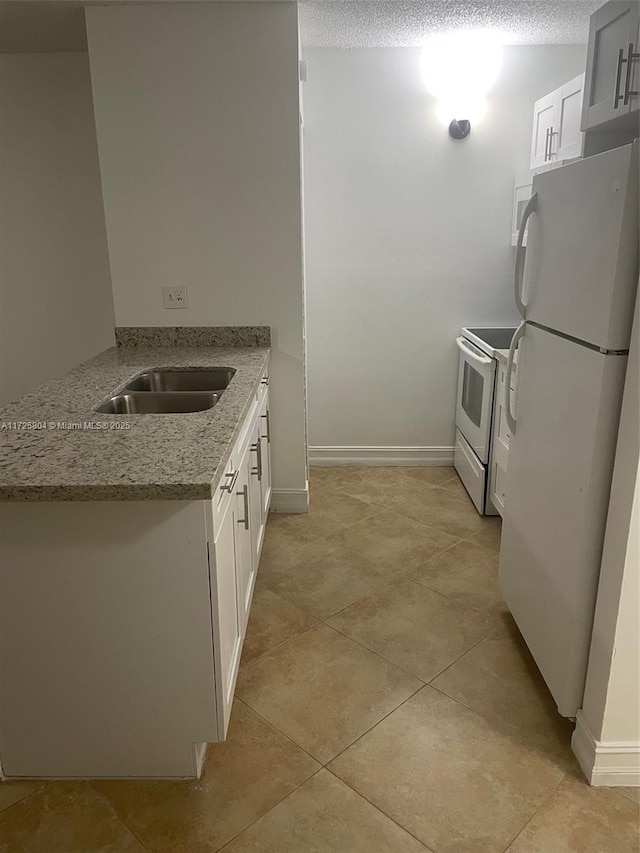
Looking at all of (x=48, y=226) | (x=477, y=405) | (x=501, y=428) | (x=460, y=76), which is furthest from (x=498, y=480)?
(x=48, y=226)

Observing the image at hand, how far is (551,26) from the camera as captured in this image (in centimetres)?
315

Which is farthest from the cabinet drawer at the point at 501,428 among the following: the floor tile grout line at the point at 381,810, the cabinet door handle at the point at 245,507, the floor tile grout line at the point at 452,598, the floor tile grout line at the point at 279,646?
the floor tile grout line at the point at 381,810

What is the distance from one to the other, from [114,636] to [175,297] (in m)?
1.91

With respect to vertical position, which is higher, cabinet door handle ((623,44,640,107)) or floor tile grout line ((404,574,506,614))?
cabinet door handle ((623,44,640,107))

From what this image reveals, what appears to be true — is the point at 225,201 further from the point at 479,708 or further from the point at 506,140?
the point at 479,708

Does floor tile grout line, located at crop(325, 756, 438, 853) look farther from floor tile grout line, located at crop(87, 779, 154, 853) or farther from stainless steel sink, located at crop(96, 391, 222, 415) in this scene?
stainless steel sink, located at crop(96, 391, 222, 415)

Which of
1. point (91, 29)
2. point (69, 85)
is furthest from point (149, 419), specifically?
point (69, 85)

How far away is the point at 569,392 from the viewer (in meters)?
1.82

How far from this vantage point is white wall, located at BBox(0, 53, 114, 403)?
3.26m

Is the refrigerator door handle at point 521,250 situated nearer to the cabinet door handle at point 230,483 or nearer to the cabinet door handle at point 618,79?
the cabinet door handle at point 618,79

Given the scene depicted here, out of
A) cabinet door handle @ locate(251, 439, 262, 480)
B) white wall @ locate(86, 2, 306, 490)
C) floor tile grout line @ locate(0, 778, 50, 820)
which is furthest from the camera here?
white wall @ locate(86, 2, 306, 490)

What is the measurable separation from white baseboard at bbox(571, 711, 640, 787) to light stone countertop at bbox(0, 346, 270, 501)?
4.24 feet

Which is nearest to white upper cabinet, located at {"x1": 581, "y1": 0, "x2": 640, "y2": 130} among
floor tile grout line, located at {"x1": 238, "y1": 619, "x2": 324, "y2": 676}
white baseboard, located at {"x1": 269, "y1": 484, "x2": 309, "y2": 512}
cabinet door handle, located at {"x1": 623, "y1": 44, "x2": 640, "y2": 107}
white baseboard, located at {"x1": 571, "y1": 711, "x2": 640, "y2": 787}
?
cabinet door handle, located at {"x1": 623, "y1": 44, "x2": 640, "y2": 107}

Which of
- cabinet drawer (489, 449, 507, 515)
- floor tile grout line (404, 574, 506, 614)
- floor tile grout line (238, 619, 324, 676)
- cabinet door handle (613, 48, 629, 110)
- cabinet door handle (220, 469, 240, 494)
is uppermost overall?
cabinet door handle (613, 48, 629, 110)
